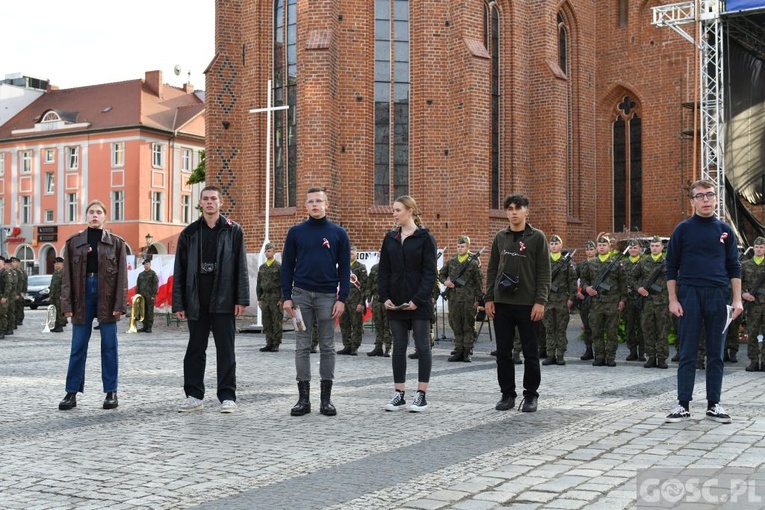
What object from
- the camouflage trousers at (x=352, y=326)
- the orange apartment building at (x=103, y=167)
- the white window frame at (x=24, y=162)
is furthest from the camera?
the white window frame at (x=24, y=162)

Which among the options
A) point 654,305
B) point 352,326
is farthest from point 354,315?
point 654,305

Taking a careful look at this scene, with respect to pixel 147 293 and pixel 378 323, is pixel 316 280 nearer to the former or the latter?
pixel 378 323

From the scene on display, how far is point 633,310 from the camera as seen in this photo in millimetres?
13359

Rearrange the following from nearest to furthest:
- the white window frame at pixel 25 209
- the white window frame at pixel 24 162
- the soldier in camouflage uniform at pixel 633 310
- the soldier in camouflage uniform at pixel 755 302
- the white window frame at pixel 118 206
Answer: the soldier in camouflage uniform at pixel 755 302
the soldier in camouflage uniform at pixel 633 310
the white window frame at pixel 118 206
the white window frame at pixel 25 209
the white window frame at pixel 24 162

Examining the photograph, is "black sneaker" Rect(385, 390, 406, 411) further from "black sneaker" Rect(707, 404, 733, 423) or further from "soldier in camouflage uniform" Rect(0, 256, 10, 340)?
"soldier in camouflage uniform" Rect(0, 256, 10, 340)

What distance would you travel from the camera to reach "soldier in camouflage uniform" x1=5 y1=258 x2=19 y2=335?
1925 centimetres

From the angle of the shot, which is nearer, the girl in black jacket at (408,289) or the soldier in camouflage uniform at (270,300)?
the girl in black jacket at (408,289)

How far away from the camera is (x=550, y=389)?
9445mm

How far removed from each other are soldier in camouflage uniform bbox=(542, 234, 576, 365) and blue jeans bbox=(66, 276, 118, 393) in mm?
6779

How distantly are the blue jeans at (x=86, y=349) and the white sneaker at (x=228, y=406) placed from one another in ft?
3.51

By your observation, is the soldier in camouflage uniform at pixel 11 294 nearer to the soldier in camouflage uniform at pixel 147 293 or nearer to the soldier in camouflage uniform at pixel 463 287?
the soldier in camouflage uniform at pixel 147 293

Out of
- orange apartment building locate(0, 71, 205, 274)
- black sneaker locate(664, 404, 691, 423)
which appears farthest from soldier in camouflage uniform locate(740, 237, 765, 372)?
orange apartment building locate(0, 71, 205, 274)

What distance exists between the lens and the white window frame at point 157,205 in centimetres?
5569

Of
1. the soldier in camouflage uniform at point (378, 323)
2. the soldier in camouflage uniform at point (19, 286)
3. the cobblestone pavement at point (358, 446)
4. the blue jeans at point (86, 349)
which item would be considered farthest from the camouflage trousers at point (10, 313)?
the blue jeans at point (86, 349)
